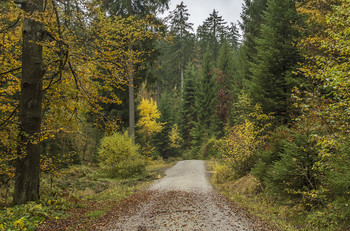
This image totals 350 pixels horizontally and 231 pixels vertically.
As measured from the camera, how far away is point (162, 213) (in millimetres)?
7250

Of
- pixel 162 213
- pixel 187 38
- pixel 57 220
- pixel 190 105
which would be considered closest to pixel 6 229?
pixel 57 220

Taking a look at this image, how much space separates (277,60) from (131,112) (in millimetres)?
11187

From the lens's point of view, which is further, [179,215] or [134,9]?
[134,9]

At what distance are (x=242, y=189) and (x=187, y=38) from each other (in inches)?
1491

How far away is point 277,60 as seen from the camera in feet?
40.2

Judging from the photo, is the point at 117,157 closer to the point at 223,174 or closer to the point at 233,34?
the point at 223,174

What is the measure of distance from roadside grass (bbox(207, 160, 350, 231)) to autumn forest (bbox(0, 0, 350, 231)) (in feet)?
0.16

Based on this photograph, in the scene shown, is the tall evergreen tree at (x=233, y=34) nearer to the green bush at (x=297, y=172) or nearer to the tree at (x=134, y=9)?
the tree at (x=134, y=9)

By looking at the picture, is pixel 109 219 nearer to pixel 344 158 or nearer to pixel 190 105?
pixel 344 158

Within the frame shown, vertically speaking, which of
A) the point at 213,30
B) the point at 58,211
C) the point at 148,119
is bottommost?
the point at 58,211

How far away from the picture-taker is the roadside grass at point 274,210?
6.15 metres

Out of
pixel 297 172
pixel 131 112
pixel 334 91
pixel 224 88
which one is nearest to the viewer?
pixel 334 91

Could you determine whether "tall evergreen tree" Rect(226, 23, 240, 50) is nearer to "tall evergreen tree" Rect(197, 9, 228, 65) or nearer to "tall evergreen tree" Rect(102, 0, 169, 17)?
"tall evergreen tree" Rect(197, 9, 228, 65)

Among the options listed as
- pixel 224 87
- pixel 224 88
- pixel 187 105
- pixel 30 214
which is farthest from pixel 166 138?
pixel 30 214
